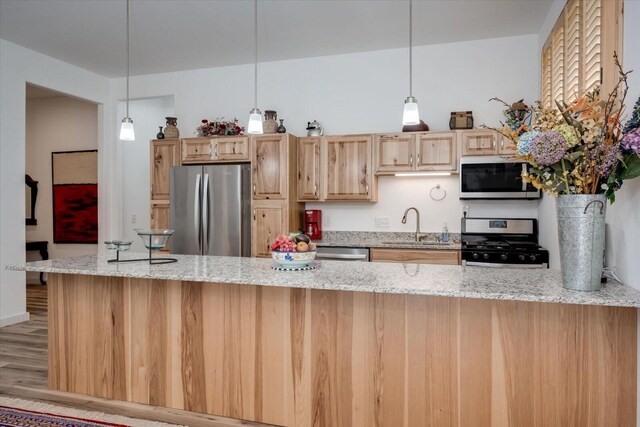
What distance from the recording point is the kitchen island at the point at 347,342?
196cm

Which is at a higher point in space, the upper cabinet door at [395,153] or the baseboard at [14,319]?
the upper cabinet door at [395,153]

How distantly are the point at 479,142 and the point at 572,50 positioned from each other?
1334mm

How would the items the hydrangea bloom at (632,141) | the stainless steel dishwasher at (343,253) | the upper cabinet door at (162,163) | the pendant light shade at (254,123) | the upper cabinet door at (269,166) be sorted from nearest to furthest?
the hydrangea bloom at (632,141), the pendant light shade at (254,123), the stainless steel dishwasher at (343,253), the upper cabinet door at (269,166), the upper cabinet door at (162,163)

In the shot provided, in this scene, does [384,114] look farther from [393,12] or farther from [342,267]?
[342,267]

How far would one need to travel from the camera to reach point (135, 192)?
20.2 feet

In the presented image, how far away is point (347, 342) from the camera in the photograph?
2299 millimetres

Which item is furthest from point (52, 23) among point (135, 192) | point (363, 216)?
point (363, 216)

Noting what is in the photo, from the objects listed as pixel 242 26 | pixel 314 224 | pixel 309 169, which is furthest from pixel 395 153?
pixel 242 26

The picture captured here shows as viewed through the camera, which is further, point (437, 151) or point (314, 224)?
point (314, 224)

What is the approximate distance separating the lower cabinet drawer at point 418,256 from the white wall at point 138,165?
351 cm

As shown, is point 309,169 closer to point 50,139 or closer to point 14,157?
point 14,157

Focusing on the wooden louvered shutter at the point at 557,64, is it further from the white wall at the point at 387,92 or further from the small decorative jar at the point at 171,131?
the small decorative jar at the point at 171,131

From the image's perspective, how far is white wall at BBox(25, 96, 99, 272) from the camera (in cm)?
657

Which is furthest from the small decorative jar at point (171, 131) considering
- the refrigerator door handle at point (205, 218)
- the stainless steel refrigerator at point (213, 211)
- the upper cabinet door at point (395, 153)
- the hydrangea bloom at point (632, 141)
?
the hydrangea bloom at point (632, 141)
